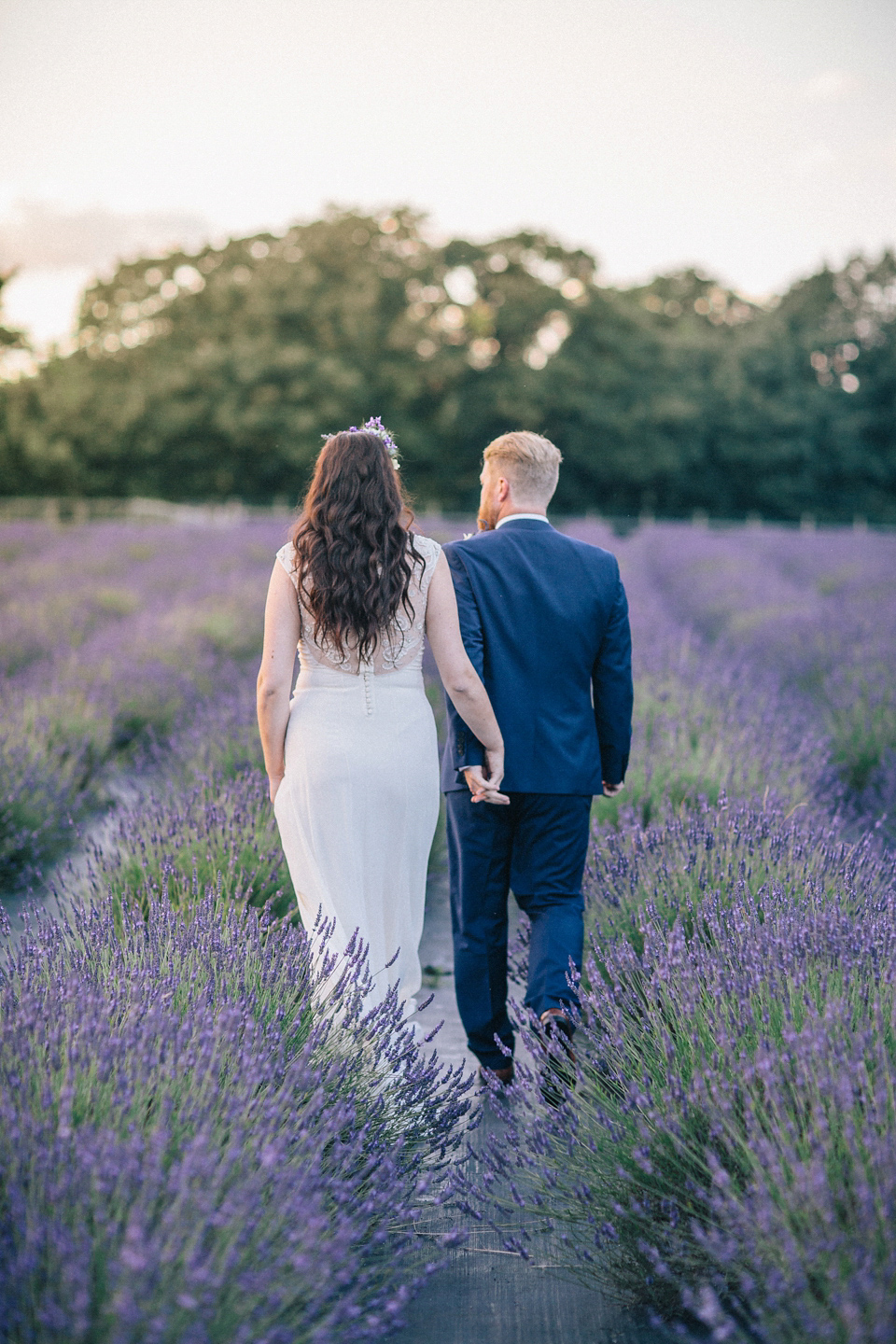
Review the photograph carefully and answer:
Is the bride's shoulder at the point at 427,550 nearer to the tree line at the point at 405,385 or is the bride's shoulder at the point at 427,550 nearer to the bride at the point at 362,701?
the bride at the point at 362,701

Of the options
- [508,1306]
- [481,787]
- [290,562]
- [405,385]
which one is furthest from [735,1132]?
[405,385]

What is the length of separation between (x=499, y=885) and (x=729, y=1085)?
1187 mm

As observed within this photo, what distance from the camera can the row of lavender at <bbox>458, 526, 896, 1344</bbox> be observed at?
1.42 m

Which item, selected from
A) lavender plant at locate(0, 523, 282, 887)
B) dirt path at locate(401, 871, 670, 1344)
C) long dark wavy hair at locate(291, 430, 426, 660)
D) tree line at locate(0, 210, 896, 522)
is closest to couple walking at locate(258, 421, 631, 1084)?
long dark wavy hair at locate(291, 430, 426, 660)

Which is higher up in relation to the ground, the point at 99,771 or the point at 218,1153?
the point at 218,1153

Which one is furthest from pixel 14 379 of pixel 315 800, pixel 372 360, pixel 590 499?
pixel 315 800

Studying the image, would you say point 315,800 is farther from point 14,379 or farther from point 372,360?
point 14,379

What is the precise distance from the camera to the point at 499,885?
283cm

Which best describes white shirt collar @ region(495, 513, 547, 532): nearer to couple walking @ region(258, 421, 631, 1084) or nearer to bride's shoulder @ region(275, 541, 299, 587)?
couple walking @ region(258, 421, 631, 1084)

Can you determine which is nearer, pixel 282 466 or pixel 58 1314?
pixel 58 1314

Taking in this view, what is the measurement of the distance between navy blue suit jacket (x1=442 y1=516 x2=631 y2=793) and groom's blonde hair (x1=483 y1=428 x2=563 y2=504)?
9 cm

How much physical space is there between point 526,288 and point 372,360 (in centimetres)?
617

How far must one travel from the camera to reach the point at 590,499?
129 ft

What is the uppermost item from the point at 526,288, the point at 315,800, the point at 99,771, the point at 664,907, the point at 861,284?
the point at 861,284
